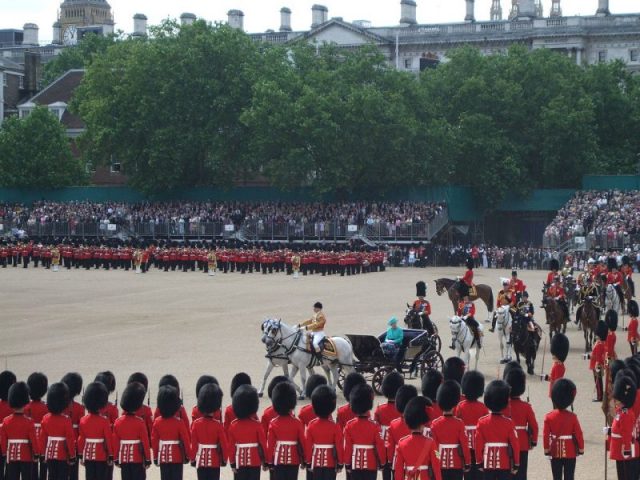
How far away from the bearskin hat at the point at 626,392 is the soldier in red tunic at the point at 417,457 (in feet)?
10.9

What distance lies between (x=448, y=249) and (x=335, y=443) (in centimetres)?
4775

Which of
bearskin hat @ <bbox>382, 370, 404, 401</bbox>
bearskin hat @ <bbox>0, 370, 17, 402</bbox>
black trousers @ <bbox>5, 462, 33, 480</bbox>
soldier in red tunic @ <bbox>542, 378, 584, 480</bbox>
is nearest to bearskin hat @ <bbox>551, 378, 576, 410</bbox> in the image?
soldier in red tunic @ <bbox>542, 378, 584, 480</bbox>

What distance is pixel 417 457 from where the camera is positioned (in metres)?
12.9

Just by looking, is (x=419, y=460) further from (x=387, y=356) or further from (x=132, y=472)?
(x=387, y=356)

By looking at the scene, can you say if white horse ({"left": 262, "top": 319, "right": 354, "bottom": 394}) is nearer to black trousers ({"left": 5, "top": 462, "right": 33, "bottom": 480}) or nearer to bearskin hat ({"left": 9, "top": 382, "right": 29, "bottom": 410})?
bearskin hat ({"left": 9, "top": 382, "right": 29, "bottom": 410})

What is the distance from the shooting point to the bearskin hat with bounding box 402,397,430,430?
13.2m

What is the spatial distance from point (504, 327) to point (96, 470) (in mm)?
Result: 13275

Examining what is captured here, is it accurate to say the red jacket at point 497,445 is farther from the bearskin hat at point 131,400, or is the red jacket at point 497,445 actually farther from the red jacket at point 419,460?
the bearskin hat at point 131,400

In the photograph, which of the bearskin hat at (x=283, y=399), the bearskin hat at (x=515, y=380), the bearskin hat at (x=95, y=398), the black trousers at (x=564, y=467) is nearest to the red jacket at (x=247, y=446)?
the bearskin hat at (x=283, y=399)

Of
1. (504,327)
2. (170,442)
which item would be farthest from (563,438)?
(504,327)

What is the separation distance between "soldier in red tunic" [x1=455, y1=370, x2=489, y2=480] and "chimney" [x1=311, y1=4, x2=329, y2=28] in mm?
85988

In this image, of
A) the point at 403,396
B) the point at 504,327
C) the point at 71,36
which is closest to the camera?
the point at 403,396

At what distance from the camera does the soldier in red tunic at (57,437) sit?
48.1ft

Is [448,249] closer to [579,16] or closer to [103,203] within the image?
[103,203]
